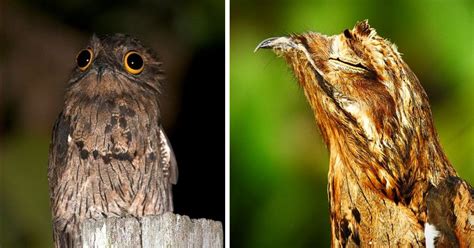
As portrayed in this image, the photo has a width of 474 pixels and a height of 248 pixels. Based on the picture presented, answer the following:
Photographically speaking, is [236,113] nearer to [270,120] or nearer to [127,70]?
[270,120]

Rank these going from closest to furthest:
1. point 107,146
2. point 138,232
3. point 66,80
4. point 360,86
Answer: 1. point 138,232
2. point 107,146
3. point 360,86
4. point 66,80

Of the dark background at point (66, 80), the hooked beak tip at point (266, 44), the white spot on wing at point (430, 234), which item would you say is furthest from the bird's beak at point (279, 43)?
the white spot on wing at point (430, 234)

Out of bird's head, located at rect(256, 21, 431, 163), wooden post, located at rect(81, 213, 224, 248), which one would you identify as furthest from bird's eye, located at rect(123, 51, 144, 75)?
wooden post, located at rect(81, 213, 224, 248)

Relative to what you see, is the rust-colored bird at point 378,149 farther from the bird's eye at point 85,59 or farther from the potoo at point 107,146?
the bird's eye at point 85,59

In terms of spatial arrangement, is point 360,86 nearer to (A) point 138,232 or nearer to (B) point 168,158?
(B) point 168,158

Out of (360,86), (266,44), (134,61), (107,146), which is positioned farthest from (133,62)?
(360,86)

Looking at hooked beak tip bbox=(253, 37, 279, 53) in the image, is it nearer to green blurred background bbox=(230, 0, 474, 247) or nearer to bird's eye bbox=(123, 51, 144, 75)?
green blurred background bbox=(230, 0, 474, 247)
